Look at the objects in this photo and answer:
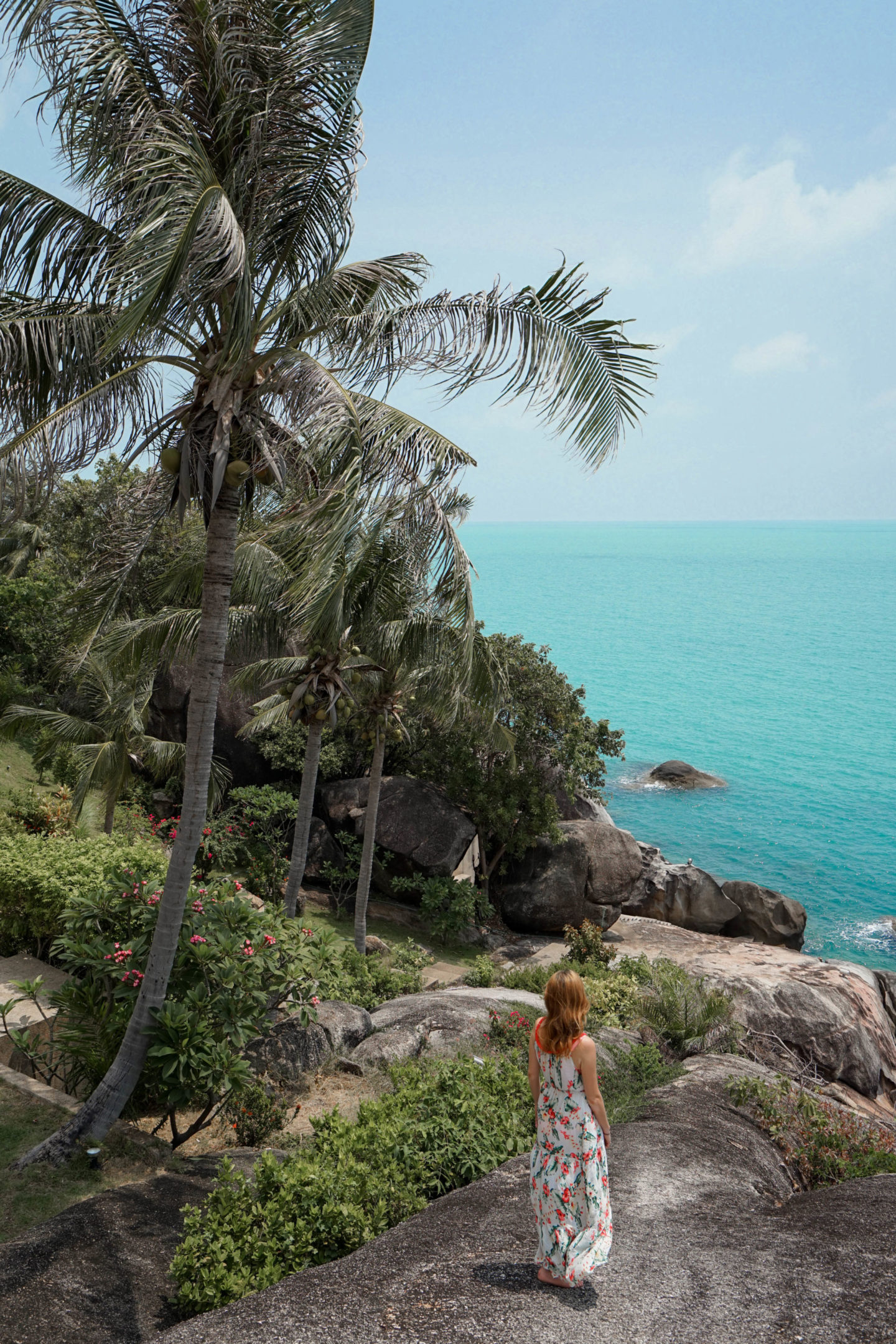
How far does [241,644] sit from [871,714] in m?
56.6

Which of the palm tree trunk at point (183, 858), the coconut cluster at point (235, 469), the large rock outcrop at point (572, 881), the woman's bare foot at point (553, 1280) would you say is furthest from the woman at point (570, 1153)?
the large rock outcrop at point (572, 881)

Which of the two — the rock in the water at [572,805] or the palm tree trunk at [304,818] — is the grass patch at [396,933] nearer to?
the rock in the water at [572,805]

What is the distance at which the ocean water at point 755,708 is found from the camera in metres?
33.2

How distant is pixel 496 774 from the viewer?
22.4 metres

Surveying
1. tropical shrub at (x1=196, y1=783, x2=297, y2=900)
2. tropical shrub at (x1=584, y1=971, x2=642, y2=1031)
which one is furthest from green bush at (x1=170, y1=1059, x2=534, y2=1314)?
tropical shrub at (x1=196, y1=783, x2=297, y2=900)

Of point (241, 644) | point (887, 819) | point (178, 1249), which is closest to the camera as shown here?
point (178, 1249)

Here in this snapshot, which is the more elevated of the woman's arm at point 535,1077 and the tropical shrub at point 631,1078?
the woman's arm at point 535,1077

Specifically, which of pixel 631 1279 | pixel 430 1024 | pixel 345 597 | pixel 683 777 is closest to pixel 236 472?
pixel 345 597

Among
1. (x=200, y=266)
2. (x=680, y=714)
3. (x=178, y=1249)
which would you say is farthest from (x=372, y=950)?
(x=680, y=714)

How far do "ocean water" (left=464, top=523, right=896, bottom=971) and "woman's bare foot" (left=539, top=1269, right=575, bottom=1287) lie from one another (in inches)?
192

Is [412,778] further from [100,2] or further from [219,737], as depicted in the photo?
[100,2]

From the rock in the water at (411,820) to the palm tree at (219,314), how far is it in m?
14.6

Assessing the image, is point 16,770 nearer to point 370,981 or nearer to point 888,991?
point 370,981

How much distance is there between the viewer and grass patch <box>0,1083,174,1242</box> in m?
6.55
